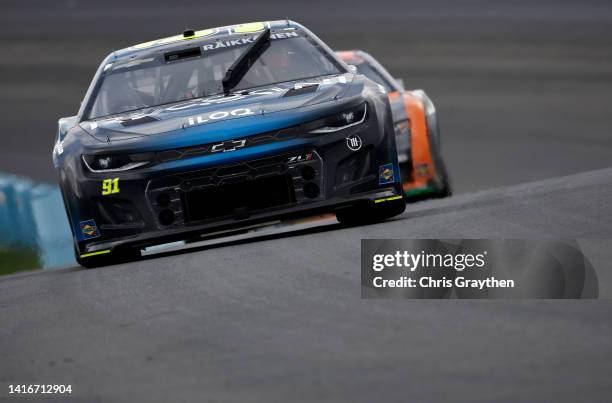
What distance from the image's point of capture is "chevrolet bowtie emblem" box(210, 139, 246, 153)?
24.8 feet

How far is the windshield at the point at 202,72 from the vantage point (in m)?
8.55

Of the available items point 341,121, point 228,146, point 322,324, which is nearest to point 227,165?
point 228,146

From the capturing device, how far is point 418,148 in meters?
10.9

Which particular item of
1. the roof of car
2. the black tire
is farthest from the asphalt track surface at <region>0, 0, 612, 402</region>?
the roof of car

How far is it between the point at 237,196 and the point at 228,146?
26cm

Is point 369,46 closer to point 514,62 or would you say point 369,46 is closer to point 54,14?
point 514,62

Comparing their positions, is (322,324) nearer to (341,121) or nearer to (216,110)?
(341,121)

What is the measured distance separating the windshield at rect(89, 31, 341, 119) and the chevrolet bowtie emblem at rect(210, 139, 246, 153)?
973mm

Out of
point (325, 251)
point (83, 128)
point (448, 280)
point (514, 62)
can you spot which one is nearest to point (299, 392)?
point (448, 280)

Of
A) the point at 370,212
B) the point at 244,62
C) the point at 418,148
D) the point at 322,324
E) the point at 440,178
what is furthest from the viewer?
the point at 440,178

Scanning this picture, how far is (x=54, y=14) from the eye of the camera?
29.6 metres

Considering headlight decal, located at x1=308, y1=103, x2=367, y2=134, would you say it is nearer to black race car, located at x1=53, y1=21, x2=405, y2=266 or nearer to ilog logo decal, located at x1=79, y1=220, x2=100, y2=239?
black race car, located at x1=53, y1=21, x2=405, y2=266

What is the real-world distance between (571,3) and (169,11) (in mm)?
8011

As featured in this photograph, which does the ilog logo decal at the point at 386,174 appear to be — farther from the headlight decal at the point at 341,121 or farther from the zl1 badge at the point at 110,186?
the zl1 badge at the point at 110,186
